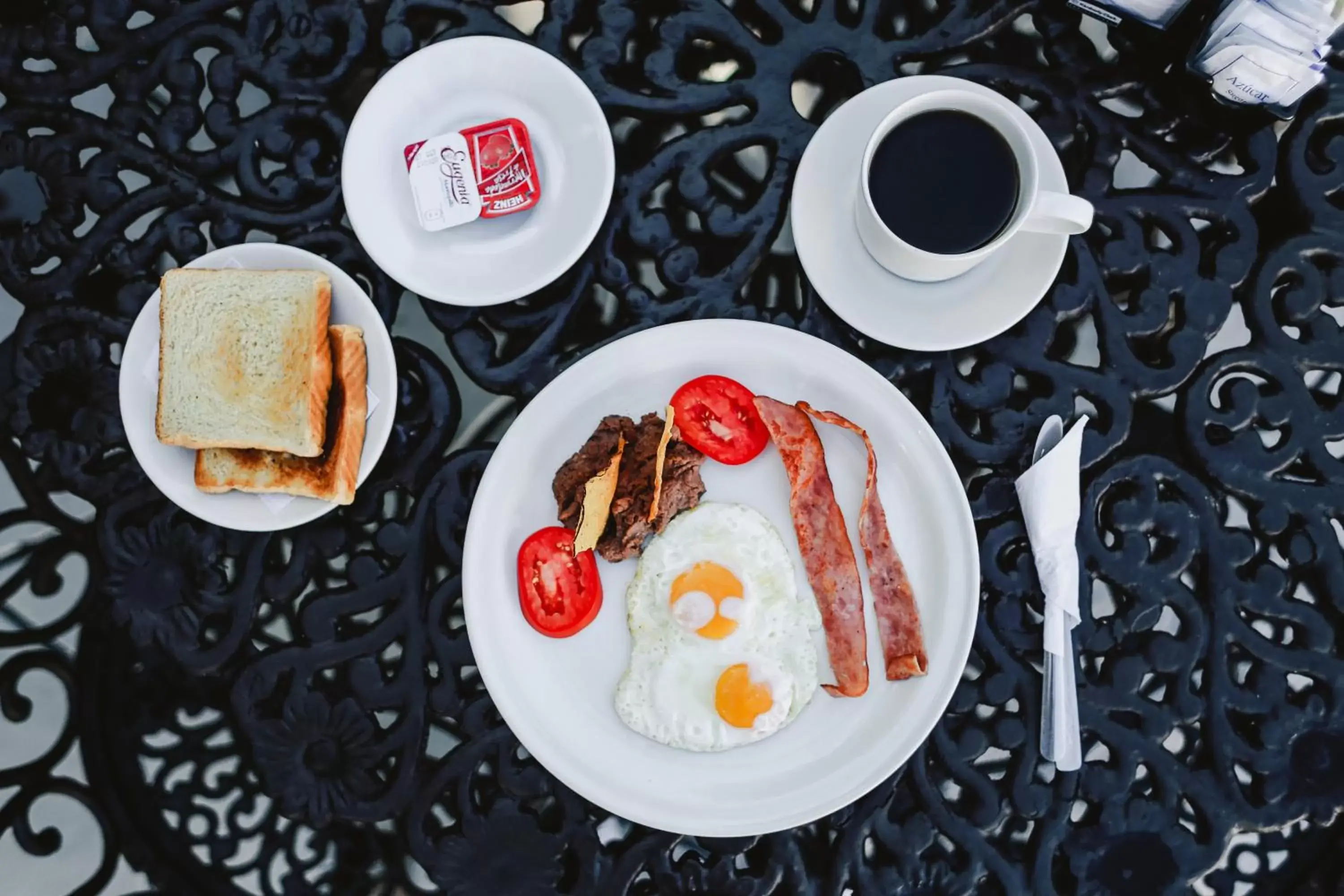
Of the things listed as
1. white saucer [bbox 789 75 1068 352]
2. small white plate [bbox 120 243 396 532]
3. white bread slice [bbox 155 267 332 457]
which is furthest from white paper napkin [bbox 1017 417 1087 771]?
white bread slice [bbox 155 267 332 457]

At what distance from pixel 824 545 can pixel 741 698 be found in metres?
0.30

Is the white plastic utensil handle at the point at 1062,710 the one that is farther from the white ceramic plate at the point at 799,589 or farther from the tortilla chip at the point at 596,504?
the tortilla chip at the point at 596,504

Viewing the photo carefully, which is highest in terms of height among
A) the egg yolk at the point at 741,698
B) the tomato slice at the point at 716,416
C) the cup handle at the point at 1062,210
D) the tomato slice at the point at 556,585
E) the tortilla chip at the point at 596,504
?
the cup handle at the point at 1062,210

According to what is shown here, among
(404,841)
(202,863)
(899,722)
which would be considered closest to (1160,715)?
(899,722)

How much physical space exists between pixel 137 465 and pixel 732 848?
1.28 metres

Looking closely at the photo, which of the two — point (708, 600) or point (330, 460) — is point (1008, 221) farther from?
point (330, 460)

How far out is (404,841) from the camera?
171 centimetres

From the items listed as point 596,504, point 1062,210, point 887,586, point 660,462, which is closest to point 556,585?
point 596,504

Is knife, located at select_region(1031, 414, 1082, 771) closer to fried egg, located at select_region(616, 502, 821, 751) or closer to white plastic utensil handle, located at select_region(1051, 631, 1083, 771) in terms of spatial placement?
white plastic utensil handle, located at select_region(1051, 631, 1083, 771)

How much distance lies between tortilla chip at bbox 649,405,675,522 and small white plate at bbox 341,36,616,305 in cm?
33

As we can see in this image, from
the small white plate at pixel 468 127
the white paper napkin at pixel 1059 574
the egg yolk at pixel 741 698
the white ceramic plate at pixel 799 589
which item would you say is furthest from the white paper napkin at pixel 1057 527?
the small white plate at pixel 468 127

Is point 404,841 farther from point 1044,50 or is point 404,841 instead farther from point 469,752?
point 1044,50

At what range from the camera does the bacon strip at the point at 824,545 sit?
64.5 inches

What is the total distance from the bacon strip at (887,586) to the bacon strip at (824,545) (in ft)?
0.10
